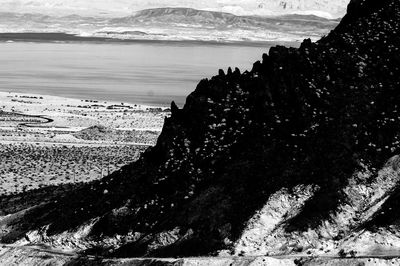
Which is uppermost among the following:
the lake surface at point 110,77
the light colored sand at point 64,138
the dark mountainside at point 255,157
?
the dark mountainside at point 255,157

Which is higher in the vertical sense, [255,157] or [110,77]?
[255,157]

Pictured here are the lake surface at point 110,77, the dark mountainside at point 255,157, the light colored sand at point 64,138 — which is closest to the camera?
the dark mountainside at point 255,157

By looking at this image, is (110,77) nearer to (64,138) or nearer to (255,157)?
(64,138)

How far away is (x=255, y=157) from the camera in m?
31.3

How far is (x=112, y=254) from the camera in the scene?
28375 mm

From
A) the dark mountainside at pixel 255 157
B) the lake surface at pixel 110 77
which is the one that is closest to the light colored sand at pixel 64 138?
the lake surface at pixel 110 77

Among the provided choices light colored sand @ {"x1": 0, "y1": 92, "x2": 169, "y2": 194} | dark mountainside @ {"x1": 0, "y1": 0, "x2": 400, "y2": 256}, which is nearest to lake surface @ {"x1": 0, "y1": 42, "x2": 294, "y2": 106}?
light colored sand @ {"x1": 0, "y1": 92, "x2": 169, "y2": 194}

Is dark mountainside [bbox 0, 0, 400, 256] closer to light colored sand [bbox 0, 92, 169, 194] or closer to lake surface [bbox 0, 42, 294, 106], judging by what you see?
light colored sand [bbox 0, 92, 169, 194]

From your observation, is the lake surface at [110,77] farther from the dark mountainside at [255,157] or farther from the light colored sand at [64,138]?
the dark mountainside at [255,157]

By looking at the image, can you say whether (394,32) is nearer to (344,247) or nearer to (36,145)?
(344,247)

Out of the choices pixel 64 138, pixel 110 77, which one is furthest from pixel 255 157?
pixel 110 77

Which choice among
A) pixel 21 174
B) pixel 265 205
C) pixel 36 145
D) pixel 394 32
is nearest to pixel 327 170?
pixel 265 205

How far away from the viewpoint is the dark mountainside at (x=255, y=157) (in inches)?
1110

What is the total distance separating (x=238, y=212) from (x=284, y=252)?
8.79 ft
